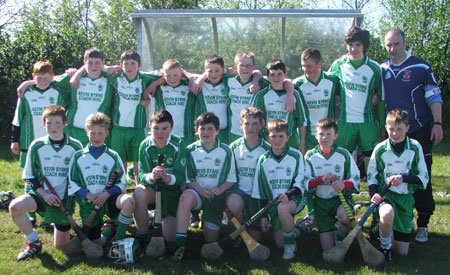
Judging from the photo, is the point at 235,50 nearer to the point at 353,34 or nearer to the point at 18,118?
the point at 353,34

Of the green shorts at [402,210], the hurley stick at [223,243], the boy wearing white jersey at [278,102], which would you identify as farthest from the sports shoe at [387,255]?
the boy wearing white jersey at [278,102]

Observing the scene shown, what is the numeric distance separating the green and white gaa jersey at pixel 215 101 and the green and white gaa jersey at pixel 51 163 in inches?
58.2

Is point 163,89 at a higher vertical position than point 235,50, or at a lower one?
lower

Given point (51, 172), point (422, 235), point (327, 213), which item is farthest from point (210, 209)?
point (422, 235)

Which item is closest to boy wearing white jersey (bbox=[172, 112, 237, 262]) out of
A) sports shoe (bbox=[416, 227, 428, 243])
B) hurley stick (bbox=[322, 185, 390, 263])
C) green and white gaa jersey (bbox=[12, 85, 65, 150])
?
hurley stick (bbox=[322, 185, 390, 263])

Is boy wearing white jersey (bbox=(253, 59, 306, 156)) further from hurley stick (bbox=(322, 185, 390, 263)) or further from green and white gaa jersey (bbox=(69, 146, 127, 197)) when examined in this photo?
green and white gaa jersey (bbox=(69, 146, 127, 197))

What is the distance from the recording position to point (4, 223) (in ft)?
14.0

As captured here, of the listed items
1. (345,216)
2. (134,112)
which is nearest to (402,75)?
(345,216)

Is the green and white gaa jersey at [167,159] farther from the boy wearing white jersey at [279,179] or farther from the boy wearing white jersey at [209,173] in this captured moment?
the boy wearing white jersey at [279,179]

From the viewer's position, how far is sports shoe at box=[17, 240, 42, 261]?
3439 mm

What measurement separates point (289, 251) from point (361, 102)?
1684 millimetres

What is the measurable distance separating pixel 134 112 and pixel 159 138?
1.04 m

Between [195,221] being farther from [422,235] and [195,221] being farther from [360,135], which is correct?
[422,235]

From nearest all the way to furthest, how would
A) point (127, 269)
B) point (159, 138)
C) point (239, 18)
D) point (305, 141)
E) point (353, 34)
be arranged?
point (127, 269) → point (159, 138) → point (353, 34) → point (305, 141) → point (239, 18)
